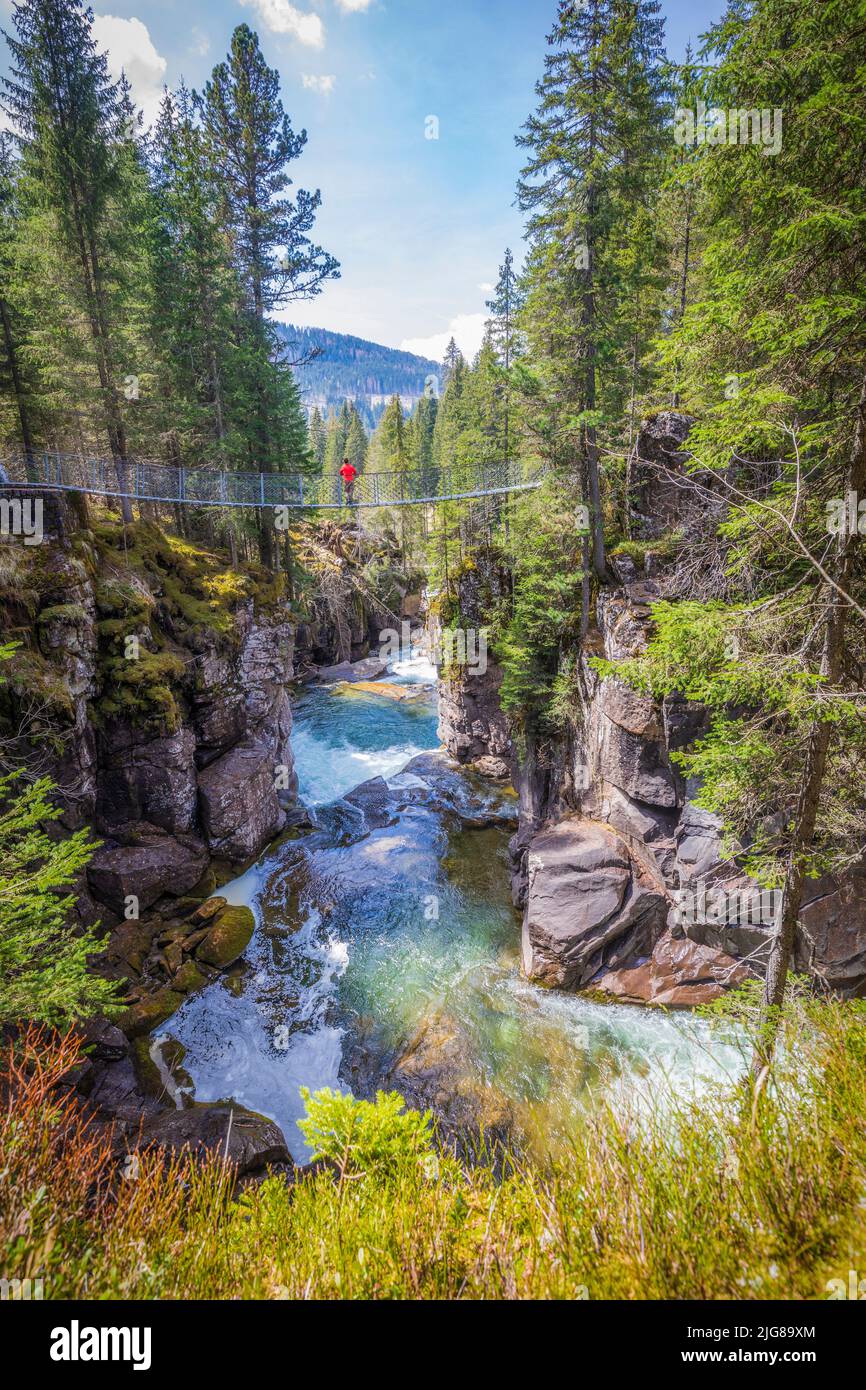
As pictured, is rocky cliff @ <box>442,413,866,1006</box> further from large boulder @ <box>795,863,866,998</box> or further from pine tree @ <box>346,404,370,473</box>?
pine tree @ <box>346,404,370,473</box>

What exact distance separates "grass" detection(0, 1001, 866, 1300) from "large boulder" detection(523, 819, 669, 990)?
7417mm

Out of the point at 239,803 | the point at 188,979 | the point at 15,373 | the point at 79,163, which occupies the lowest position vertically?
the point at 188,979

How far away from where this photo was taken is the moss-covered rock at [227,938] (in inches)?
446

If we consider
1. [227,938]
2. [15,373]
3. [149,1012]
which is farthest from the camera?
[15,373]

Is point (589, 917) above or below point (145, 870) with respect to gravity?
below

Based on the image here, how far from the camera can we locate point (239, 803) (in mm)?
14328

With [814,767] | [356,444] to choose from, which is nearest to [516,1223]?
[814,767]

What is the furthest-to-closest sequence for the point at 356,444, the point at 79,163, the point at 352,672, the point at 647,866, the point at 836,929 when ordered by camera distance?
the point at 356,444 → the point at 352,672 → the point at 79,163 → the point at 647,866 → the point at 836,929

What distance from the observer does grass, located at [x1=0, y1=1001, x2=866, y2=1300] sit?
7.89 ft

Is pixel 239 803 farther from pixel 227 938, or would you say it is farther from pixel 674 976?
pixel 674 976

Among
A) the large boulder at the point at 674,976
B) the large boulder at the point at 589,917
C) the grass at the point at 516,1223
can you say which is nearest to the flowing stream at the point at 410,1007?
the large boulder at the point at 674,976

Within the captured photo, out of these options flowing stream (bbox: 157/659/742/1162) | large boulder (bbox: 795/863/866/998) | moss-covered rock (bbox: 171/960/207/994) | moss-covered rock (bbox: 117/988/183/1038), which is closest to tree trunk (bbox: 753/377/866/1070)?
flowing stream (bbox: 157/659/742/1162)

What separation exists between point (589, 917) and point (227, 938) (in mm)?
8215
